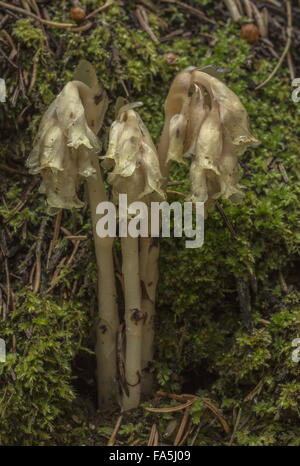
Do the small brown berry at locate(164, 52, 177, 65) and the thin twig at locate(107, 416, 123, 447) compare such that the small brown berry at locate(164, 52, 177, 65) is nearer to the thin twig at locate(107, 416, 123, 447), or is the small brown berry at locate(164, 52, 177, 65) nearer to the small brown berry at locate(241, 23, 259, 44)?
the small brown berry at locate(241, 23, 259, 44)

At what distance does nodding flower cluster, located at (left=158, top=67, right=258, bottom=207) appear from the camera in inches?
81.2

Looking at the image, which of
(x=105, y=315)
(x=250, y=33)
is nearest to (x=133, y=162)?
(x=105, y=315)

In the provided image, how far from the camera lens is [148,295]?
2.54m

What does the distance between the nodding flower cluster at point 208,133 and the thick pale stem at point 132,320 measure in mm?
381

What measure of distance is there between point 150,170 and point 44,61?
110 cm

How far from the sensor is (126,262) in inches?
94.4

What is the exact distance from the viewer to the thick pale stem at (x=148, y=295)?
2475mm

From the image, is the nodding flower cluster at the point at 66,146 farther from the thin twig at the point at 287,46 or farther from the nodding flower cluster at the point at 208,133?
the thin twig at the point at 287,46

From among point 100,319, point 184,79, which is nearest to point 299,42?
point 184,79

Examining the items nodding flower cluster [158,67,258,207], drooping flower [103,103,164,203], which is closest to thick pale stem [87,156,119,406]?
drooping flower [103,103,164,203]

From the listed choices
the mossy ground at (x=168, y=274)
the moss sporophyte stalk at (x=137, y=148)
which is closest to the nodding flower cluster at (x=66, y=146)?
the moss sporophyte stalk at (x=137, y=148)

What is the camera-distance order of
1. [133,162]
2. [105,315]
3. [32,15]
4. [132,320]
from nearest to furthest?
[133,162] < [132,320] < [105,315] < [32,15]

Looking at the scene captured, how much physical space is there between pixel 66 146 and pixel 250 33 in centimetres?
143

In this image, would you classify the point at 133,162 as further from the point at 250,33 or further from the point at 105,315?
the point at 250,33
